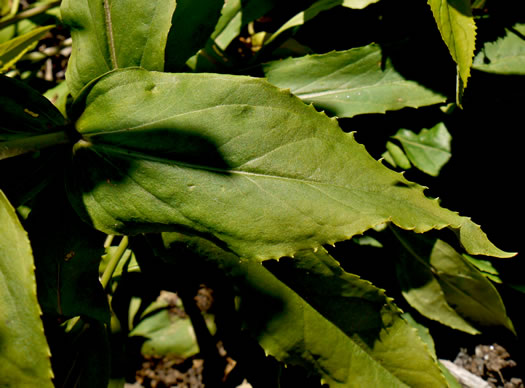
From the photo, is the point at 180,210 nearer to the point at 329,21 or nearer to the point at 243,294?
the point at 243,294

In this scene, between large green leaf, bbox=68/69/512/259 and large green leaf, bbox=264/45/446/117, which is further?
large green leaf, bbox=264/45/446/117

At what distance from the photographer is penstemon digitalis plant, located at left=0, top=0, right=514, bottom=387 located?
732mm

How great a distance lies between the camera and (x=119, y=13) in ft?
2.88

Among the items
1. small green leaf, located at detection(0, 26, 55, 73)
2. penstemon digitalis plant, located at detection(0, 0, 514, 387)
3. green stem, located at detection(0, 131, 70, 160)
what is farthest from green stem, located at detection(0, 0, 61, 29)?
green stem, located at detection(0, 131, 70, 160)

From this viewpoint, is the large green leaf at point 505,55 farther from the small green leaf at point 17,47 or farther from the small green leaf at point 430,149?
the small green leaf at point 17,47

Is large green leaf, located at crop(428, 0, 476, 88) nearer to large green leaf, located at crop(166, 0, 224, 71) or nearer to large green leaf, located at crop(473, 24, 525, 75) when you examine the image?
large green leaf, located at crop(473, 24, 525, 75)

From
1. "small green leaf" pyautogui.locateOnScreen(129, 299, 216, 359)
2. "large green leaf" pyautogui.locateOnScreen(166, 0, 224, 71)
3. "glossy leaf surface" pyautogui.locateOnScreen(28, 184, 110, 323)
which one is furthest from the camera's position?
"small green leaf" pyautogui.locateOnScreen(129, 299, 216, 359)

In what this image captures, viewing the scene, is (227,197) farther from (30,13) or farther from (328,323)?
(30,13)

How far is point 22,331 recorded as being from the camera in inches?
26.7

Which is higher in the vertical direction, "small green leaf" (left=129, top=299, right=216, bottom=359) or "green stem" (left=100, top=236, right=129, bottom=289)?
"green stem" (left=100, top=236, right=129, bottom=289)

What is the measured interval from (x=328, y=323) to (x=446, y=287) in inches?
17.9

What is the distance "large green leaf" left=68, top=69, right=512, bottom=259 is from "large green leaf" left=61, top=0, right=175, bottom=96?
122 millimetres

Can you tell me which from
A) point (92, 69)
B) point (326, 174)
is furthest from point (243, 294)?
point (92, 69)

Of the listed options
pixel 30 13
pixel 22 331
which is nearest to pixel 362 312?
pixel 22 331
